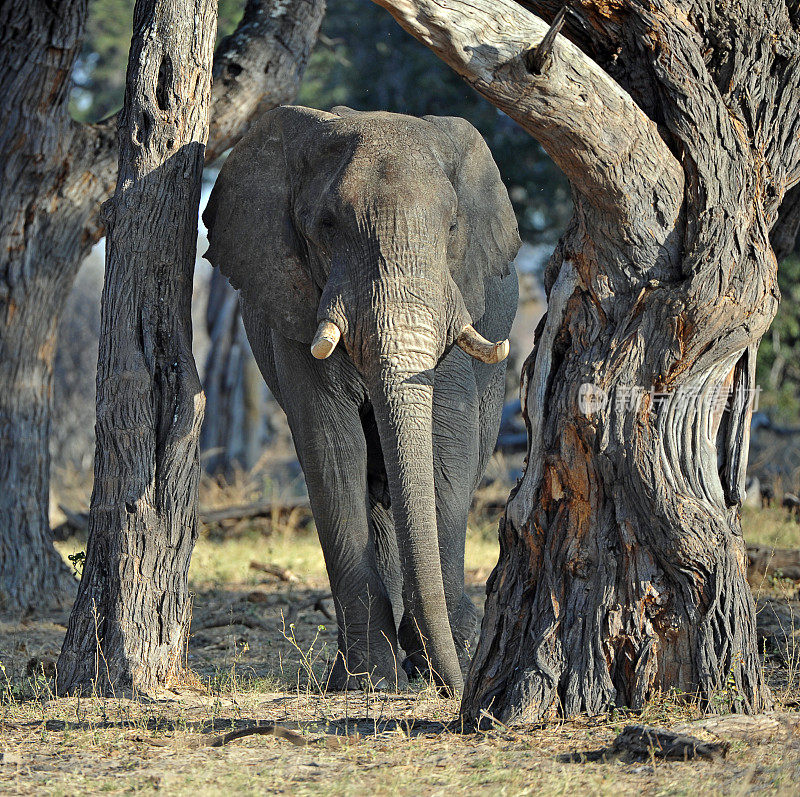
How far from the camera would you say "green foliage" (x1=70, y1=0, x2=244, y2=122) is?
2031 cm

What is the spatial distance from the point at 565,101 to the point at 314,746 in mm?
2784

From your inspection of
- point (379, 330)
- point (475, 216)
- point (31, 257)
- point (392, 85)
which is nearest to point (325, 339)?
point (379, 330)

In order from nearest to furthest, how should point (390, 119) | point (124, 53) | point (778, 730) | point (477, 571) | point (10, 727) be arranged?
point (778, 730), point (10, 727), point (390, 119), point (477, 571), point (124, 53)

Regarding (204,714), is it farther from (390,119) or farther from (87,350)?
(87,350)

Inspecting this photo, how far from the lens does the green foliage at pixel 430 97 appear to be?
17672 mm

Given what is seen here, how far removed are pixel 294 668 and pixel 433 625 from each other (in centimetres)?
150

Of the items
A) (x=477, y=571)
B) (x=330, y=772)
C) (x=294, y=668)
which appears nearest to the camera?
(x=330, y=772)

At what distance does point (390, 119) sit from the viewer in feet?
20.2

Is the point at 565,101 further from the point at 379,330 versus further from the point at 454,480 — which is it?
the point at 454,480

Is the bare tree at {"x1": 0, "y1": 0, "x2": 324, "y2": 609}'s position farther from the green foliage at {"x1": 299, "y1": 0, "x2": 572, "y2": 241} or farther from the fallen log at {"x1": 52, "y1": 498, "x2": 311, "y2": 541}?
the green foliage at {"x1": 299, "y1": 0, "x2": 572, "y2": 241}

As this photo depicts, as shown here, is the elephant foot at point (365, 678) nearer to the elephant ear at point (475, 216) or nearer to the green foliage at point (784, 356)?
the elephant ear at point (475, 216)

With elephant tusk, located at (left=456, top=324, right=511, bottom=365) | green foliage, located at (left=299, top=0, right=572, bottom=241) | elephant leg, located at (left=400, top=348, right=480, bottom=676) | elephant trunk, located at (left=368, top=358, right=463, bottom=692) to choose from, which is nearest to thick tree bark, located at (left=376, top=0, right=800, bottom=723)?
elephant trunk, located at (left=368, top=358, right=463, bottom=692)

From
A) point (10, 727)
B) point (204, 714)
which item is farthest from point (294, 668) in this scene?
point (10, 727)

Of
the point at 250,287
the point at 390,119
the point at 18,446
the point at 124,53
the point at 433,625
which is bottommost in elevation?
the point at 433,625
